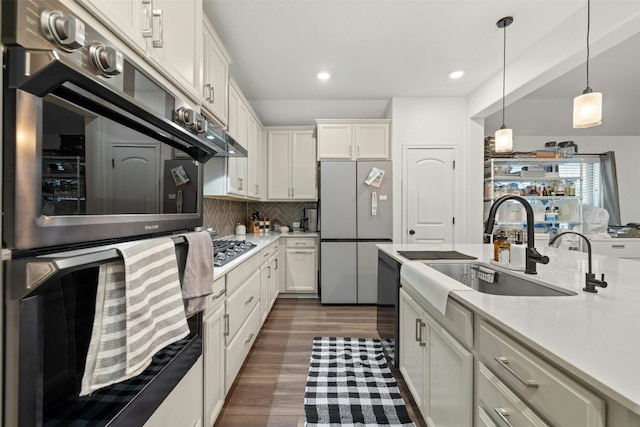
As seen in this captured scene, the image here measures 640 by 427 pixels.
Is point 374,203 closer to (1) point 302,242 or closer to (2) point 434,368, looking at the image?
(1) point 302,242

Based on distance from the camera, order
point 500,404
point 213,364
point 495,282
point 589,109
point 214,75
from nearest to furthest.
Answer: point 500,404 < point 213,364 < point 495,282 < point 589,109 < point 214,75

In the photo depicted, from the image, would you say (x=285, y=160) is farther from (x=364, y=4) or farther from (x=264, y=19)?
(x=364, y=4)

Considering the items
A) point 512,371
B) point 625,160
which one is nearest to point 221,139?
point 512,371

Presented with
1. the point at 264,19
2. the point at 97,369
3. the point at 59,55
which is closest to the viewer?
the point at 59,55

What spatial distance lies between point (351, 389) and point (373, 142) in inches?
114

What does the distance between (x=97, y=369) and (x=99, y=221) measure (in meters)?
0.34

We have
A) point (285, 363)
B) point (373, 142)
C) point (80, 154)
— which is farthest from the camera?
point (373, 142)

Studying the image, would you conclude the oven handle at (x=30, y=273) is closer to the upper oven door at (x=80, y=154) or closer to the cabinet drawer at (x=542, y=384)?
the upper oven door at (x=80, y=154)

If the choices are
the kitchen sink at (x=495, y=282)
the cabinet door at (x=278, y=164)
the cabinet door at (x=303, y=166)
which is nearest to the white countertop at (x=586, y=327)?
the kitchen sink at (x=495, y=282)

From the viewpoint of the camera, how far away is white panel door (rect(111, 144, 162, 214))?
0.76m

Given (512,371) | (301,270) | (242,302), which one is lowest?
(301,270)

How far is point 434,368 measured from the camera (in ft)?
4.39

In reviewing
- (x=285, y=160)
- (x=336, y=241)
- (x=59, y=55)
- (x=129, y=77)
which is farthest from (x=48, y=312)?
(x=285, y=160)

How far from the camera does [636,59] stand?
8.98ft
